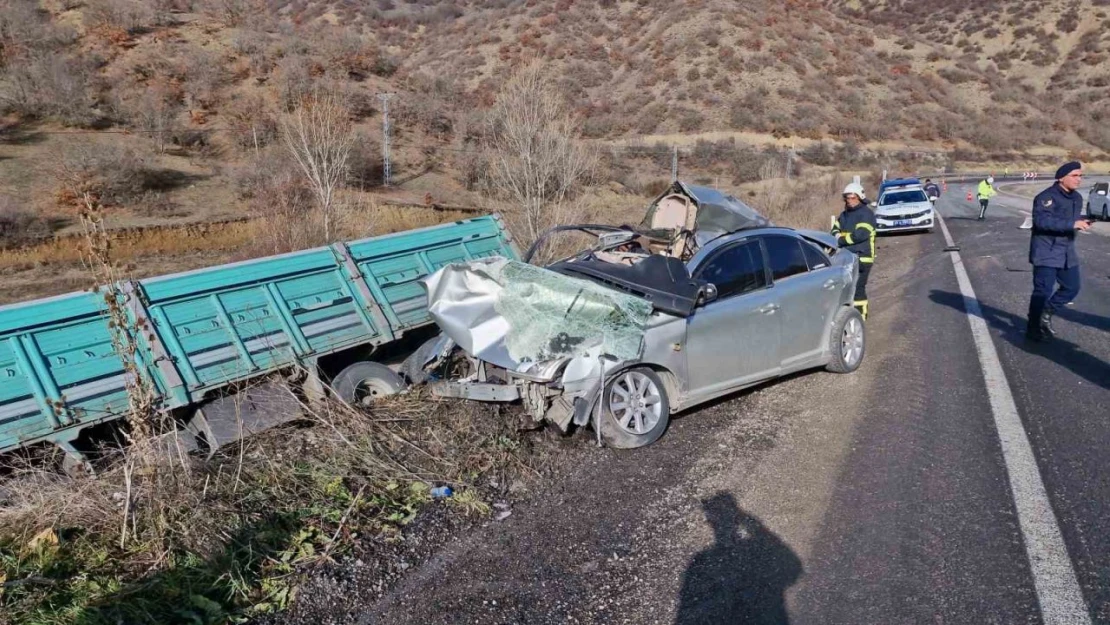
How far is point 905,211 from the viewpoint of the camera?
20.3 metres

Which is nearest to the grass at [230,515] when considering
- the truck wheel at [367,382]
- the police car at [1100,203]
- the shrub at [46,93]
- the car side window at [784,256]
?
the truck wheel at [367,382]

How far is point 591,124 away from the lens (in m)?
43.6

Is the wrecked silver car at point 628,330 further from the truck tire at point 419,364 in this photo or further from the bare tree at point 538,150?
the bare tree at point 538,150

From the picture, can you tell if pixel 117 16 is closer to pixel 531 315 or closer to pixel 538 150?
pixel 538 150

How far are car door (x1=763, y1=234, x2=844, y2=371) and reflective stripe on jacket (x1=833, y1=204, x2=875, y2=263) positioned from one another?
1815 millimetres

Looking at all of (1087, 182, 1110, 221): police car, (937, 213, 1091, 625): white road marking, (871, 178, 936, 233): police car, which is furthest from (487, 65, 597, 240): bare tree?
(1087, 182, 1110, 221): police car

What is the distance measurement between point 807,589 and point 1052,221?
19.6ft

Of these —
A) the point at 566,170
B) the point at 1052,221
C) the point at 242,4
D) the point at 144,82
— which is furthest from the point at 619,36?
the point at 1052,221

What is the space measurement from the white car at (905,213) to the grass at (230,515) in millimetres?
17569

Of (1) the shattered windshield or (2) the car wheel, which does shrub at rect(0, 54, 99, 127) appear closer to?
(1) the shattered windshield

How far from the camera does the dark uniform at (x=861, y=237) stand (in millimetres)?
8641

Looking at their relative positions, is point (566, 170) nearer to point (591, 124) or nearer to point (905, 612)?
point (905, 612)

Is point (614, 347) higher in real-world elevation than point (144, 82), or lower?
lower

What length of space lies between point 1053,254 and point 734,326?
4.09m
